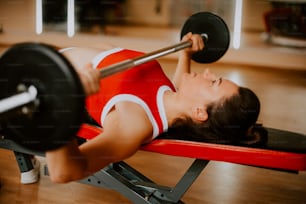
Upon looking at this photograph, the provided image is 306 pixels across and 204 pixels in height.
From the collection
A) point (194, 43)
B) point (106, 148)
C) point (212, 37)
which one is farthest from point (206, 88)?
point (212, 37)

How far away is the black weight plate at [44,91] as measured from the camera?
0.83m

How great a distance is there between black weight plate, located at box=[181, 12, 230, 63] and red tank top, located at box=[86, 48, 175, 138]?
1.53 ft

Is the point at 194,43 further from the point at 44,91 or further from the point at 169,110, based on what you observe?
the point at 44,91

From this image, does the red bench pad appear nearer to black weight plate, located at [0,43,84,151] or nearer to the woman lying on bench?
the woman lying on bench

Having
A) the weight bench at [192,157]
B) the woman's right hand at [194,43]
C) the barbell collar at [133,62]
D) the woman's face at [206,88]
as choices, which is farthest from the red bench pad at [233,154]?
the woman's right hand at [194,43]

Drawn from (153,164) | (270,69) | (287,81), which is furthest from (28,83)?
(270,69)

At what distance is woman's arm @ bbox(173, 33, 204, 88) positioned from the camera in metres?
1.76

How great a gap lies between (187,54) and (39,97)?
3.28 feet

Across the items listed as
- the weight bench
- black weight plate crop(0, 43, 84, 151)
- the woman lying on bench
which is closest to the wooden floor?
the weight bench

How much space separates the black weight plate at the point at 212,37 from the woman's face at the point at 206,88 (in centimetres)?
54

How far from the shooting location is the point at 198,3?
4.69 m

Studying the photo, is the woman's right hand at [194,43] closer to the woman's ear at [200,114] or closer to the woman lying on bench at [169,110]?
the woman lying on bench at [169,110]

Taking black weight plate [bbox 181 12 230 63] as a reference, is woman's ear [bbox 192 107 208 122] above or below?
below

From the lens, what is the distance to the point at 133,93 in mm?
1336
